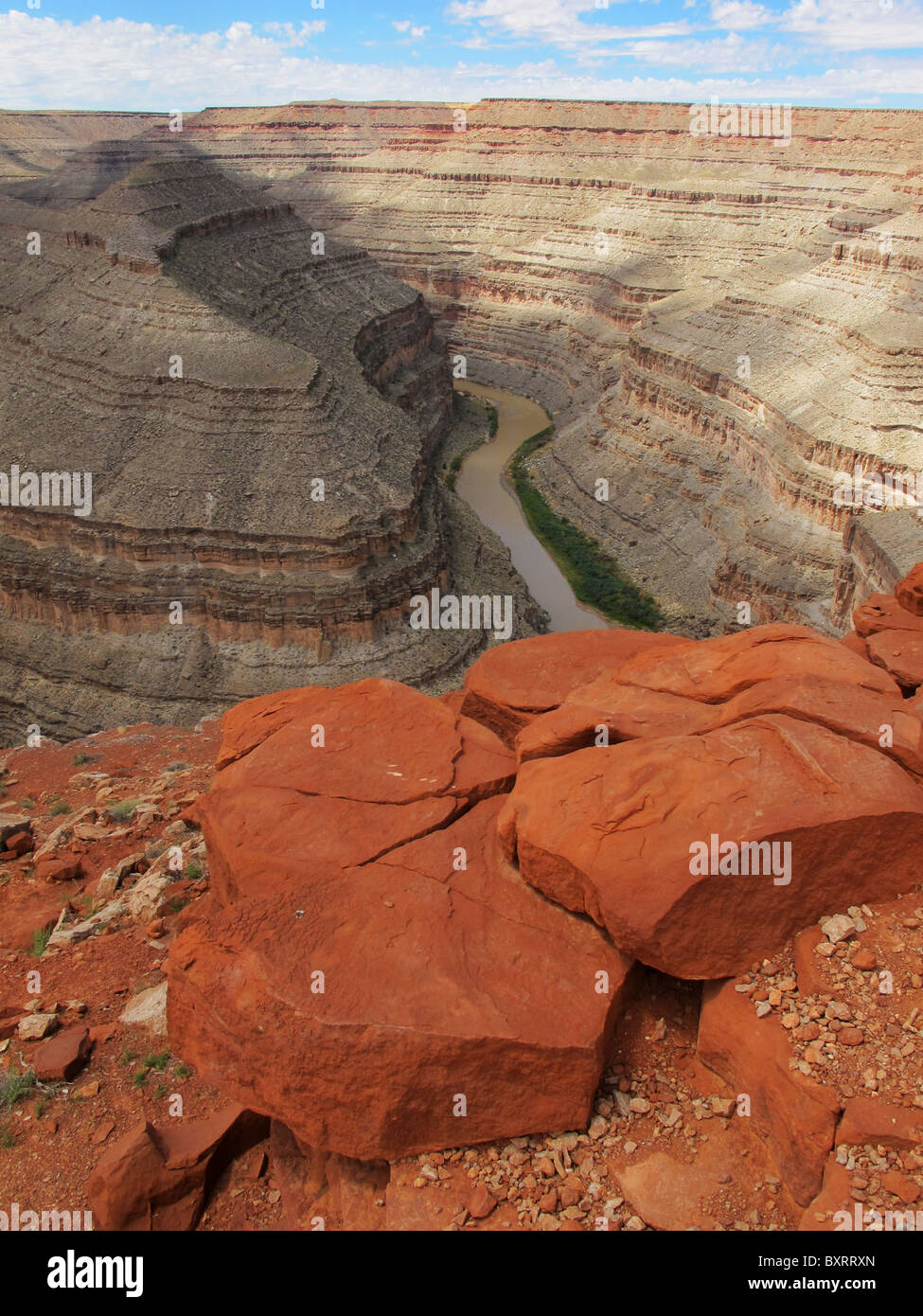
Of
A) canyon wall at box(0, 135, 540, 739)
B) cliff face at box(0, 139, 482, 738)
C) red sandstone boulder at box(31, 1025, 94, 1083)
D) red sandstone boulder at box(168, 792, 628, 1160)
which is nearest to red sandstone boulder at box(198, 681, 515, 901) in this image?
red sandstone boulder at box(168, 792, 628, 1160)

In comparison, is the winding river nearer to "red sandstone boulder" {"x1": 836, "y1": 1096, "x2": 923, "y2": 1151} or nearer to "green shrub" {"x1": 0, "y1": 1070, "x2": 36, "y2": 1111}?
"green shrub" {"x1": 0, "y1": 1070, "x2": 36, "y2": 1111}

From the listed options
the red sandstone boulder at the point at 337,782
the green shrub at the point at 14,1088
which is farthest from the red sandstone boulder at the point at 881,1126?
the green shrub at the point at 14,1088

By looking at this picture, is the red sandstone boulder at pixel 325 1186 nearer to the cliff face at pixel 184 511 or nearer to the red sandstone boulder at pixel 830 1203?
the red sandstone boulder at pixel 830 1203

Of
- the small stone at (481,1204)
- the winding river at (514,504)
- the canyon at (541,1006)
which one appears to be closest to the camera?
the small stone at (481,1204)

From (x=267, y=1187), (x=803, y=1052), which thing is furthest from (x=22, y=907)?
(x=803, y=1052)

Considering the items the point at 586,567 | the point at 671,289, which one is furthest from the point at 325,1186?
the point at 671,289

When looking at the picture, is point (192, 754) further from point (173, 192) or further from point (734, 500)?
point (173, 192)
